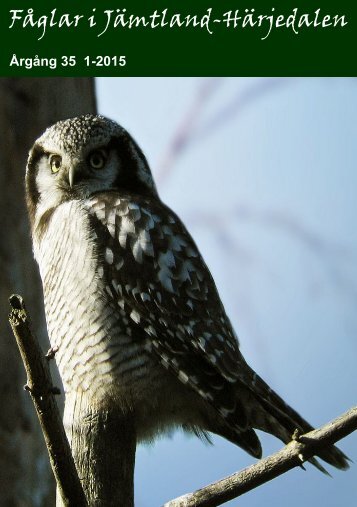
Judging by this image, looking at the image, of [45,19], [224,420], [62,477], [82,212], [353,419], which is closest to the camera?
[353,419]

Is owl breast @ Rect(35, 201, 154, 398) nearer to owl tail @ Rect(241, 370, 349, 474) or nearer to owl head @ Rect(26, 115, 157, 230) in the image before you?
owl head @ Rect(26, 115, 157, 230)

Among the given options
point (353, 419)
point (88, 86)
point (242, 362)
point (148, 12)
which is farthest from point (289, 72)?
point (353, 419)

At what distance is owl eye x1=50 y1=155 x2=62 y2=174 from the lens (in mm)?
3146

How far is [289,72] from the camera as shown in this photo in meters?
3.18

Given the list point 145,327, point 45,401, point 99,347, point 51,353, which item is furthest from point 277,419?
point 45,401

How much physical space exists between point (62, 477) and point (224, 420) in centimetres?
82

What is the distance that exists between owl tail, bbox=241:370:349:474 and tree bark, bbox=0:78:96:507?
3.14 feet

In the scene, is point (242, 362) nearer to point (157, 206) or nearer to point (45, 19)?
point (157, 206)

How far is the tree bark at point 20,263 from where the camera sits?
316 cm

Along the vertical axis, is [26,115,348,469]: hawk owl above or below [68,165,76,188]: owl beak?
below

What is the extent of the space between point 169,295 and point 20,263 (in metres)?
0.79

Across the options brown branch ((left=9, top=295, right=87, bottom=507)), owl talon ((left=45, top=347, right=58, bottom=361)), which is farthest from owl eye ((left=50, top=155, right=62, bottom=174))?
brown branch ((left=9, top=295, right=87, bottom=507))

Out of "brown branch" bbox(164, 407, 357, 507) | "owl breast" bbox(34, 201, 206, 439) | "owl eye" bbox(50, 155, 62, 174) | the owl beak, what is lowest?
"brown branch" bbox(164, 407, 357, 507)

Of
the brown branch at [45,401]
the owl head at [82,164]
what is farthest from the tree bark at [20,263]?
the brown branch at [45,401]
